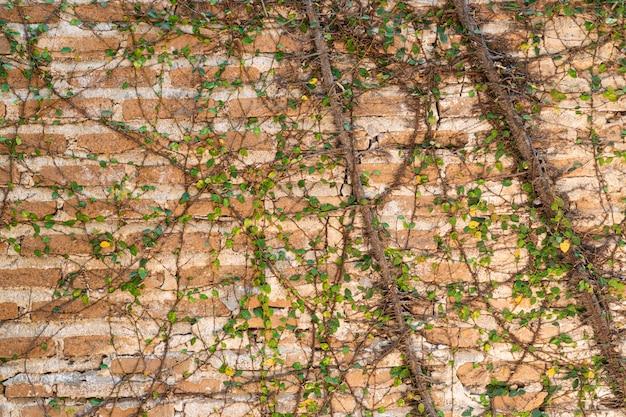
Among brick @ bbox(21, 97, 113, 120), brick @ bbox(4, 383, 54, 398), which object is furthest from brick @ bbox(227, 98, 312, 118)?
brick @ bbox(4, 383, 54, 398)

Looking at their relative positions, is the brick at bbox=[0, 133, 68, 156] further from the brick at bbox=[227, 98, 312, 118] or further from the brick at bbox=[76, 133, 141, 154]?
the brick at bbox=[227, 98, 312, 118]

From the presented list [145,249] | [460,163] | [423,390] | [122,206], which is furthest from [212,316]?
[460,163]

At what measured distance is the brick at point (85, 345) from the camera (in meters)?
2.03

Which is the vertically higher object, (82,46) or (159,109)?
(82,46)

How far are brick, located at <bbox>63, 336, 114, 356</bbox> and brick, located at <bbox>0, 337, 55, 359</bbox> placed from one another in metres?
0.07

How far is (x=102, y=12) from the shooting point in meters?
2.03

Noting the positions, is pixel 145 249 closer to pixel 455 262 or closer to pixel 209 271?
pixel 209 271

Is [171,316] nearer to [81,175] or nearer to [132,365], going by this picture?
[132,365]

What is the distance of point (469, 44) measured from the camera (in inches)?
82.2

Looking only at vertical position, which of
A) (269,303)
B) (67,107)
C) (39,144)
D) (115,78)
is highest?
(115,78)

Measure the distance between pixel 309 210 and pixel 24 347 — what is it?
107 cm

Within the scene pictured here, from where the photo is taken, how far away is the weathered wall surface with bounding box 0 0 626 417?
203 centimetres

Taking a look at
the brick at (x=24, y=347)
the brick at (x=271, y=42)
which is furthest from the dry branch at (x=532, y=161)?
the brick at (x=24, y=347)

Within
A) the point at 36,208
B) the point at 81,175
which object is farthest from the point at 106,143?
the point at 36,208
